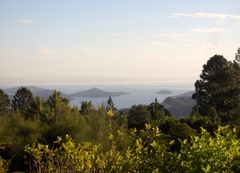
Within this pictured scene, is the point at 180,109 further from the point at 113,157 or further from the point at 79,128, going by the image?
the point at 113,157

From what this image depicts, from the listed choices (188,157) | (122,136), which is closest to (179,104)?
(122,136)

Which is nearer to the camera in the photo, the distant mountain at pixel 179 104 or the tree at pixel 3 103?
the tree at pixel 3 103

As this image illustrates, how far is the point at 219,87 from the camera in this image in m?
48.0

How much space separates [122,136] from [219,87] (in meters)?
38.9

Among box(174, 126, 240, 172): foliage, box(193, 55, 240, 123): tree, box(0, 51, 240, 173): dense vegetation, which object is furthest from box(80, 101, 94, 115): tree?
box(193, 55, 240, 123): tree

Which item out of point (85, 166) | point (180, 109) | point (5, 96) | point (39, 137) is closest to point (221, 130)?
point (85, 166)

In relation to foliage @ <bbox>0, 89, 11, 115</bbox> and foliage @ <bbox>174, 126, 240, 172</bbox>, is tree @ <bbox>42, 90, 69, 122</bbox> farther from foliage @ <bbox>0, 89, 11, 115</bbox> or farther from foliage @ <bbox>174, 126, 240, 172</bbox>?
foliage @ <bbox>0, 89, 11, 115</bbox>

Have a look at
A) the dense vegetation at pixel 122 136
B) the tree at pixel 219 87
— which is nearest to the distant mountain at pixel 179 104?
the dense vegetation at pixel 122 136

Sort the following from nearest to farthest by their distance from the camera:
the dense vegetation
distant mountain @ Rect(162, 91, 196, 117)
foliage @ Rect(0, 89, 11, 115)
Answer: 1. the dense vegetation
2. foliage @ Rect(0, 89, 11, 115)
3. distant mountain @ Rect(162, 91, 196, 117)

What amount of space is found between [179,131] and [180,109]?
132 m

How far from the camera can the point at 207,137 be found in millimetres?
5051

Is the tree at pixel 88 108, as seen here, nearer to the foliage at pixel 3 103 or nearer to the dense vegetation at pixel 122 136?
the dense vegetation at pixel 122 136

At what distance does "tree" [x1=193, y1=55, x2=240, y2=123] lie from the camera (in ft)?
157

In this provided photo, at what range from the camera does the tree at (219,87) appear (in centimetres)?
4791
